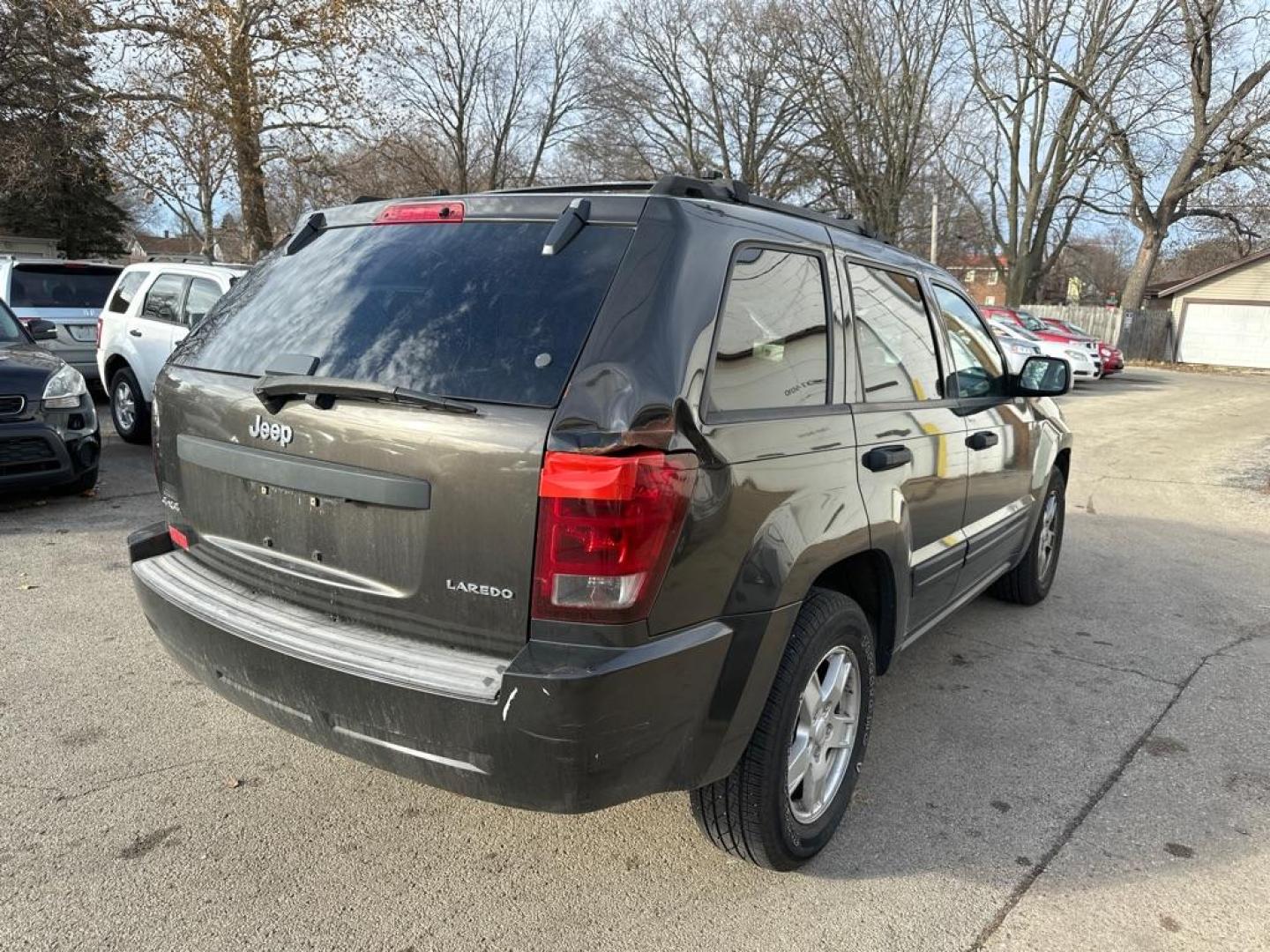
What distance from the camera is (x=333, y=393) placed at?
2309 millimetres

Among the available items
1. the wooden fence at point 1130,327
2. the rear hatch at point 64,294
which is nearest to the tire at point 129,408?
the rear hatch at point 64,294

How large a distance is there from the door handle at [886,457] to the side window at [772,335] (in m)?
0.27

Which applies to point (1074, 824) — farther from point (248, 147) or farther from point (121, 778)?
point (248, 147)

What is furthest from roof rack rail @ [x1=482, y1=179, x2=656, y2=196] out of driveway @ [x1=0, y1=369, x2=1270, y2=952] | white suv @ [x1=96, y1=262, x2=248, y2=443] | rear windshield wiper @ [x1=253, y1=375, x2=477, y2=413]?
white suv @ [x1=96, y1=262, x2=248, y2=443]

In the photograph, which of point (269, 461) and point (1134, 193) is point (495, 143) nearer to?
point (1134, 193)

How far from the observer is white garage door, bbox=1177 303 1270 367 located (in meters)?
34.8

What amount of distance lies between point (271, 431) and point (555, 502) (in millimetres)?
924

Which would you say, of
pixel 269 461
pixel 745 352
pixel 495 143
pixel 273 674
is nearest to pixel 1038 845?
pixel 745 352

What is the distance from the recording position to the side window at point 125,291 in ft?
29.6

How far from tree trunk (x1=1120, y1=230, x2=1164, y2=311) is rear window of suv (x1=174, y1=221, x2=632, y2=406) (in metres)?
37.7

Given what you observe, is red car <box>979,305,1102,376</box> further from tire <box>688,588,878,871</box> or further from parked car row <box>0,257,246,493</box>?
tire <box>688,588,878,871</box>

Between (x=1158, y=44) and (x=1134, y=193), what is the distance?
5.09m

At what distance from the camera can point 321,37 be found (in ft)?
59.5

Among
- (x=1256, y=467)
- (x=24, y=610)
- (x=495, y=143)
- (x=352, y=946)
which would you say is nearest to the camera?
(x=352, y=946)
